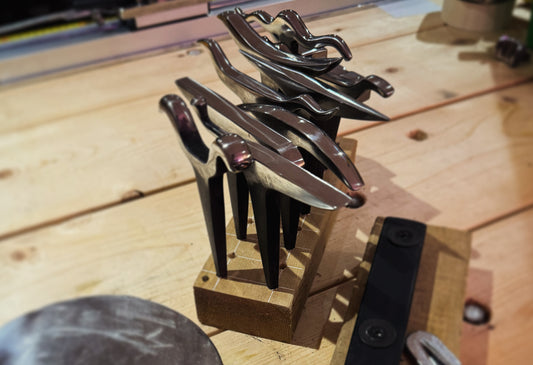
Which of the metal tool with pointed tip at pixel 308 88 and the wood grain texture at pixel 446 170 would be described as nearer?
the metal tool with pointed tip at pixel 308 88

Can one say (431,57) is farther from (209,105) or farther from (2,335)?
(2,335)

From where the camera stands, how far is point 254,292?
35 cm

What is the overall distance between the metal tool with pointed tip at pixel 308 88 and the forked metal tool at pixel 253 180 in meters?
0.07

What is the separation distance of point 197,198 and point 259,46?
0.45 feet

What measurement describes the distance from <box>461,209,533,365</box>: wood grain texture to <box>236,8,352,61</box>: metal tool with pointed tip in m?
0.22

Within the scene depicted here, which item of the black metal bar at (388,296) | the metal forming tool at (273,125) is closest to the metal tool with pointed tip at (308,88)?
the metal forming tool at (273,125)

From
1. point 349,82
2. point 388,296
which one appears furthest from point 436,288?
point 349,82

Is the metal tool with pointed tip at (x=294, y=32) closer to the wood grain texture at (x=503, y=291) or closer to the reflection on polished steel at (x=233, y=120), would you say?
the reflection on polished steel at (x=233, y=120)

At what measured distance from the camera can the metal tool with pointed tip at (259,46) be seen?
0.36m

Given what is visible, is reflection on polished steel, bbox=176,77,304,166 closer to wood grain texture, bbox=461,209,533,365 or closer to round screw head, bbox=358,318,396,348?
round screw head, bbox=358,318,396,348

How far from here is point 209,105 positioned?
A: 0.33m

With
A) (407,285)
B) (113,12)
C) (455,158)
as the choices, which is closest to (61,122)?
(113,12)

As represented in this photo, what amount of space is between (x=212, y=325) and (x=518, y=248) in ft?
0.88

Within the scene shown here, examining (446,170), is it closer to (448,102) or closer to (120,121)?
(448,102)
